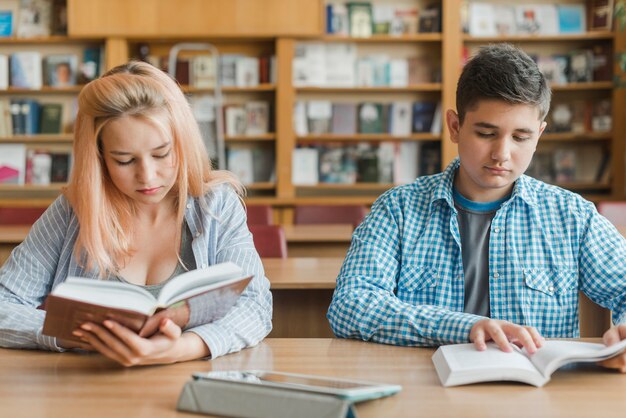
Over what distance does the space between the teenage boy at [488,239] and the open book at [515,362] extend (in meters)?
0.38

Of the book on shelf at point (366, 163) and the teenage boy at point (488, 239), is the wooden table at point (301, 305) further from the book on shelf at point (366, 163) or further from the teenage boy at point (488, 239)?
the book on shelf at point (366, 163)

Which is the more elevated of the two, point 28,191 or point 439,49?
point 439,49

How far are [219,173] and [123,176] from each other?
0.29 metres

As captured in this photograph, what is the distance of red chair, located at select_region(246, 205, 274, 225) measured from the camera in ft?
15.5

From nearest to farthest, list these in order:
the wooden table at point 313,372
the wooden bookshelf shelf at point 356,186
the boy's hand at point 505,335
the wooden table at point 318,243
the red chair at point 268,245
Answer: the wooden table at point 313,372
the boy's hand at point 505,335
the red chair at point 268,245
the wooden table at point 318,243
the wooden bookshelf shelf at point 356,186

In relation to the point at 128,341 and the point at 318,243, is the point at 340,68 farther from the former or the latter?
the point at 128,341

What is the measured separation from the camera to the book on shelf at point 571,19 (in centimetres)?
666

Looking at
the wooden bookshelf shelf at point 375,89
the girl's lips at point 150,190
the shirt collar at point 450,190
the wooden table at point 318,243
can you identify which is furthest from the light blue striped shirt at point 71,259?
the wooden bookshelf shelf at point 375,89

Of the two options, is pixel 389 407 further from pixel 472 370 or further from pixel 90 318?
pixel 90 318

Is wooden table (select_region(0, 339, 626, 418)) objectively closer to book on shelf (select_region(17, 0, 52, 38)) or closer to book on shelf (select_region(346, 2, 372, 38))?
book on shelf (select_region(346, 2, 372, 38))

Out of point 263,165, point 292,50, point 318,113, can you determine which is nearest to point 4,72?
point 263,165

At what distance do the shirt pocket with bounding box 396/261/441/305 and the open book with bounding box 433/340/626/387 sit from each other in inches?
18.8

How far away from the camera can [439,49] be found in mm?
6770

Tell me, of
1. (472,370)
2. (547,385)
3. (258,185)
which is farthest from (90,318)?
(258,185)
